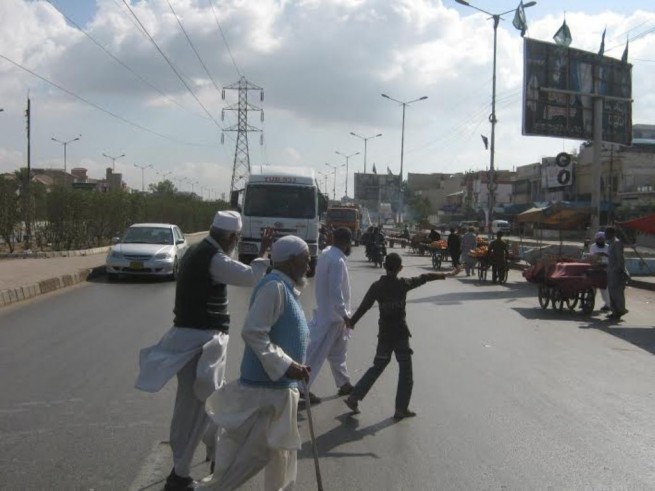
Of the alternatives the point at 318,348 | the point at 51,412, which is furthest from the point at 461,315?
the point at 51,412

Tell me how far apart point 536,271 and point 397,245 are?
37445 millimetres

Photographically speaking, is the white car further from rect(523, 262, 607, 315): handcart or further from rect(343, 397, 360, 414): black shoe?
rect(343, 397, 360, 414): black shoe

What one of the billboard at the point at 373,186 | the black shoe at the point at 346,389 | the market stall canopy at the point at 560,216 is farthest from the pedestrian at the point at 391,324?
the billboard at the point at 373,186

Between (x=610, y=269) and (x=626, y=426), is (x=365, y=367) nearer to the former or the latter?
(x=626, y=426)

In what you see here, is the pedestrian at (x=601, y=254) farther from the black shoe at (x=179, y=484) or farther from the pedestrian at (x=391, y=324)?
the black shoe at (x=179, y=484)

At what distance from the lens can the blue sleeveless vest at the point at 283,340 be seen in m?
4.00

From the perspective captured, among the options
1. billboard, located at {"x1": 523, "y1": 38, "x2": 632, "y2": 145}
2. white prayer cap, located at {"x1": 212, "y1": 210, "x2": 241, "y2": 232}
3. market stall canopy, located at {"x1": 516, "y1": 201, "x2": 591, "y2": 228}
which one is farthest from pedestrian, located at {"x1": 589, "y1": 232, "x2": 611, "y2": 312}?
billboard, located at {"x1": 523, "y1": 38, "x2": 632, "y2": 145}

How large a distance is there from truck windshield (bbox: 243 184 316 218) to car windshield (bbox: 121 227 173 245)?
270 centimetres

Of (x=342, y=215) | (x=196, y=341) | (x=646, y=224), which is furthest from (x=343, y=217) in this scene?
(x=196, y=341)

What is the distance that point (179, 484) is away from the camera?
4.54 meters

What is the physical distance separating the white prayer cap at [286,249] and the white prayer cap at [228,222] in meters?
0.53

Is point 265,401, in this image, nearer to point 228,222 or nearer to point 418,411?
point 228,222

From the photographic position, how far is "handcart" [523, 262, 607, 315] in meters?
14.4

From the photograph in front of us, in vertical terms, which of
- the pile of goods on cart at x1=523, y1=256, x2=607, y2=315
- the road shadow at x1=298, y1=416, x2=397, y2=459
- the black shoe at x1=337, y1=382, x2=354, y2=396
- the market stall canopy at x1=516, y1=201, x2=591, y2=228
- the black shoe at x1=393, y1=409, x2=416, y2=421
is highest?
the market stall canopy at x1=516, y1=201, x2=591, y2=228
